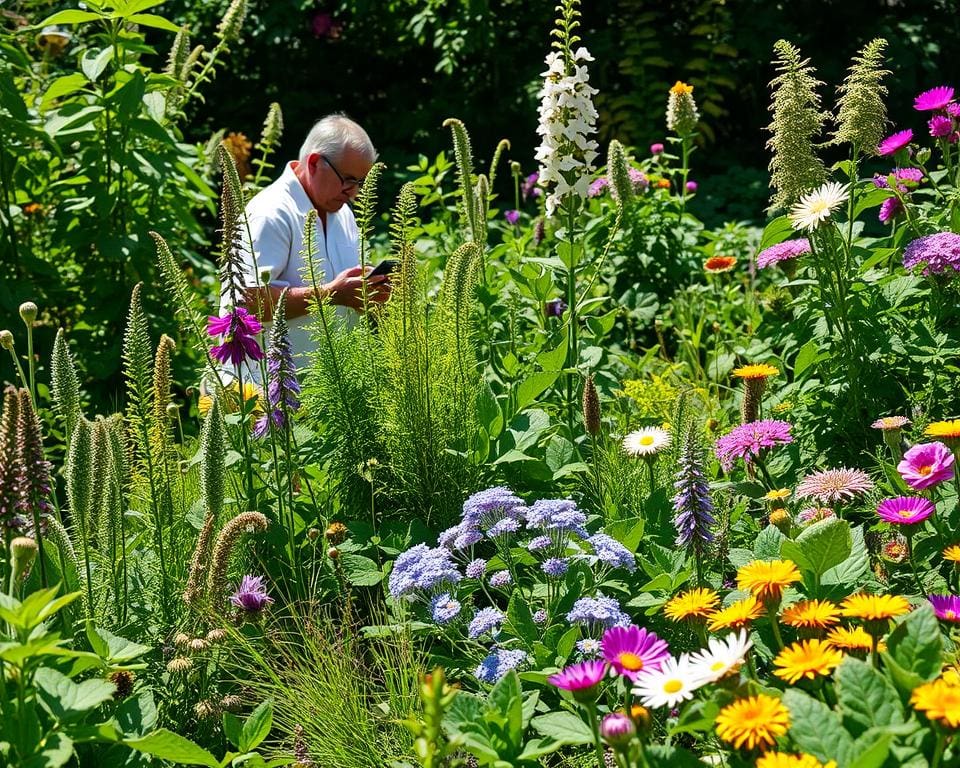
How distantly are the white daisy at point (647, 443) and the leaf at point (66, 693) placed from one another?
1.43 meters

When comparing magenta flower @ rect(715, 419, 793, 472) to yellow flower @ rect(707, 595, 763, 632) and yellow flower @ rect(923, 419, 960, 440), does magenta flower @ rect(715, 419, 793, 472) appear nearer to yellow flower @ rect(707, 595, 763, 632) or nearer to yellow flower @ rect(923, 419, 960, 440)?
yellow flower @ rect(923, 419, 960, 440)

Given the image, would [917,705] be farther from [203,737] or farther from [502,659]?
[203,737]

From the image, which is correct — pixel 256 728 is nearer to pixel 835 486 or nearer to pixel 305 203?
pixel 835 486

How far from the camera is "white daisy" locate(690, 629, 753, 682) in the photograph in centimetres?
177

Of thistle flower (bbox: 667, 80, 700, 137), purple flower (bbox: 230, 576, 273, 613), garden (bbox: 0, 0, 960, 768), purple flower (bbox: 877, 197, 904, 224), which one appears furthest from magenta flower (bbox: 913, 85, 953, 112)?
Answer: purple flower (bbox: 230, 576, 273, 613)

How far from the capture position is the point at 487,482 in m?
3.22

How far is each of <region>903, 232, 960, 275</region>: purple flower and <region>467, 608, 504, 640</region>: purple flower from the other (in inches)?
61.8

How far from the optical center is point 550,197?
135 inches

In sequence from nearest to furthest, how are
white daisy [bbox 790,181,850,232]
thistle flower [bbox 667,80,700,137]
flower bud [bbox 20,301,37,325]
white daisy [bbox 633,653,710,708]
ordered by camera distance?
white daisy [bbox 633,653,710,708], flower bud [bbox 20,301,37,325], white daisy [bbox 790,181,850,232], thistle flower [bbox 667,80,700,137]

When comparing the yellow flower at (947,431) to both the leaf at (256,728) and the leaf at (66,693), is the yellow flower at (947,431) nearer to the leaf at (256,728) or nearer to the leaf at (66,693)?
the leaf at (256,728)

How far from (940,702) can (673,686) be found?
428 mm

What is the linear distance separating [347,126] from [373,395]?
5.93 feet

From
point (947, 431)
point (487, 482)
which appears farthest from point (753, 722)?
point (487, 482)

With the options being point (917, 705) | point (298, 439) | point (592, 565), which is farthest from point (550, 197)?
point (917, 705)
